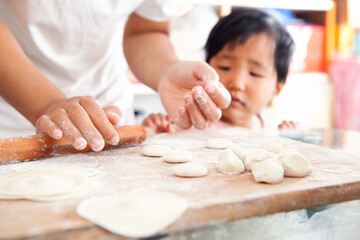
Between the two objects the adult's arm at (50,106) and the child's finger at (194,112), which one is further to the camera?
the child's finger at (194,112)

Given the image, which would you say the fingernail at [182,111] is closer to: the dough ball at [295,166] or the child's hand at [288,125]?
the dough ball at [295,166]

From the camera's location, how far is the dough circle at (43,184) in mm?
472

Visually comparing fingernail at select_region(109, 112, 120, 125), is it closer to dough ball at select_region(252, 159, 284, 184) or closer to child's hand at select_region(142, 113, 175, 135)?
dough ball at select_region(252, 159, 284, 184)

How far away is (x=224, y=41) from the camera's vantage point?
4.78 feet

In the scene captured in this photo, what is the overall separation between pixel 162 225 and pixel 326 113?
2.56 meters

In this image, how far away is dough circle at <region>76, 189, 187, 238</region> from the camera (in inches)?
15.4

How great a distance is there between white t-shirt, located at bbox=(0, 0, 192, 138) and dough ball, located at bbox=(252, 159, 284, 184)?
0.69 m

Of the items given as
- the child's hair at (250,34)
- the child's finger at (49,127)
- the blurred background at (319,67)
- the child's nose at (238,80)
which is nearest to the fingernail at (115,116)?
the child's finger at (49,127)

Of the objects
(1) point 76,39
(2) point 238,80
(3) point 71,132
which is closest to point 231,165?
(3) point 71,132

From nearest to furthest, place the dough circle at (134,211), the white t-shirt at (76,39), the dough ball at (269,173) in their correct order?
1. the dough circle at (134,211)
2. the dough ball at (269,173)
3. the white t-shirt at (76,39)

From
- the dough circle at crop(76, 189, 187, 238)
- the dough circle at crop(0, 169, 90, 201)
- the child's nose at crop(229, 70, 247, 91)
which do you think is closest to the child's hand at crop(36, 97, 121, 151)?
the dough circle at crop(0, 169, 90, 201)

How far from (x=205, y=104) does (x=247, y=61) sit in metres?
0.67

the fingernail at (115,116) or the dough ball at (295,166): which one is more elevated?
the fingernail at (115,116)

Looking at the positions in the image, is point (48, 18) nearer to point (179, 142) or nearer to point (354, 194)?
point (179, 142)
